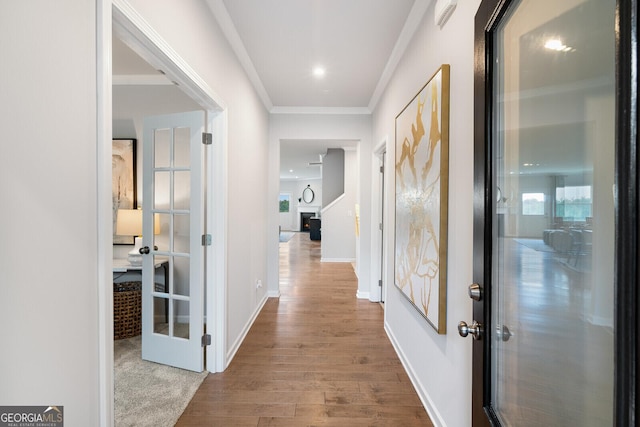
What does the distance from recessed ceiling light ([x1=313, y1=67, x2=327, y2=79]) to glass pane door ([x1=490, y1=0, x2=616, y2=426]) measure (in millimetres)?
2340

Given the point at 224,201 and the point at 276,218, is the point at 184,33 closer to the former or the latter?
the point at 224,201

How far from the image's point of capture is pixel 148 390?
80.4 inches

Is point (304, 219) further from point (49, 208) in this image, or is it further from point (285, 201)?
point (49, 208)

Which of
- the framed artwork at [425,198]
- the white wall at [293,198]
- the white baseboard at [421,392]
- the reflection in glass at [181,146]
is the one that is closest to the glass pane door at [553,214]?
the framed artwork at [425,198]

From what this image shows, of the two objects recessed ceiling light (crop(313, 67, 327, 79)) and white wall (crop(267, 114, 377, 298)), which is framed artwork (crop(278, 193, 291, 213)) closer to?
white wall (crop(267, 114, 377, 298))

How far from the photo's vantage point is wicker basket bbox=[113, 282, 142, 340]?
2746mm

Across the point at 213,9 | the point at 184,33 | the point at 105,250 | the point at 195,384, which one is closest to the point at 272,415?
the point at 195,384

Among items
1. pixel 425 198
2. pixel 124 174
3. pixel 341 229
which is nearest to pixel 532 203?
pixel 425 198

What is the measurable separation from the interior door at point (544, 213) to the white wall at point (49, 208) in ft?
4.14

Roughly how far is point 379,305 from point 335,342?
4.24 ft

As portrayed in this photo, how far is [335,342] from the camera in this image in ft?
9.37

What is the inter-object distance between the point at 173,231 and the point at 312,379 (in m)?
1.55

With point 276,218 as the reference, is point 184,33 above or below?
above

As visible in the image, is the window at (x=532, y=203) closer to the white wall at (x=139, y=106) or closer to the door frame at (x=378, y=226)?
the door frame at (x=378, y=226)
